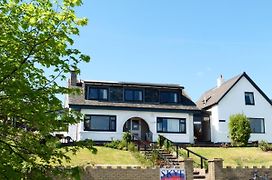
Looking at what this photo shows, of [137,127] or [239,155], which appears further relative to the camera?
[137,127]

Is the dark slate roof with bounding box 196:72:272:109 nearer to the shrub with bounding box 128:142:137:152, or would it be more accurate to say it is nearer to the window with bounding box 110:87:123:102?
the window with bounding box 110:87:123:102

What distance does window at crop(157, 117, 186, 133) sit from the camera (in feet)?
123

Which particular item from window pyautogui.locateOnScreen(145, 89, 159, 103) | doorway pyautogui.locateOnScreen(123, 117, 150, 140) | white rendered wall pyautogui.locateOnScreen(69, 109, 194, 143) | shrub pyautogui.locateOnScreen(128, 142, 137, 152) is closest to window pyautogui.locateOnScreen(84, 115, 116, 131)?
white rendered wall pyautogui.locateOnScreen(69, 109, 194, 143)

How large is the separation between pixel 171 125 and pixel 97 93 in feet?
23.9

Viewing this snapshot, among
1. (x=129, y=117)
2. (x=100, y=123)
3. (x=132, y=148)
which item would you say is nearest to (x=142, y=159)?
(x=132, y=148)

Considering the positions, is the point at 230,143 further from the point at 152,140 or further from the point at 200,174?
the point at 200,174

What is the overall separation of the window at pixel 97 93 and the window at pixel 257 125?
46.2 feet

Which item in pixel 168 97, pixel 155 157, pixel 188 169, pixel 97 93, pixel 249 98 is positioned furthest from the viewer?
pixel 249 98

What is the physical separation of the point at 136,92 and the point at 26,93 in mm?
30185

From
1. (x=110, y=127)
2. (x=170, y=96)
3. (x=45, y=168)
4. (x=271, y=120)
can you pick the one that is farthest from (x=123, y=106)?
(x=45, y=168)

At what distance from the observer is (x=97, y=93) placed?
1462 inches

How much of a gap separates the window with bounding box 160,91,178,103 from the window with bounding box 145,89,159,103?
50 centimetres

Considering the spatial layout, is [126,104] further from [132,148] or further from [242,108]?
[242,108]

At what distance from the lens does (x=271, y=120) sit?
1601 inches
